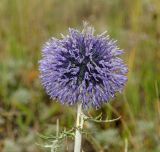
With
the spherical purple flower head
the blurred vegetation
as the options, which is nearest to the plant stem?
the spherical purple flower head

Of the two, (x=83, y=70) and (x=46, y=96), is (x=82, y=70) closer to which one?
(x=83, y=70)

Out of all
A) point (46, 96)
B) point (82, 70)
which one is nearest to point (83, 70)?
point (82, 70)

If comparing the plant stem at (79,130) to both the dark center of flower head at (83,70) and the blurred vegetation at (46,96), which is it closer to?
the dark center of flower head at (83,70)

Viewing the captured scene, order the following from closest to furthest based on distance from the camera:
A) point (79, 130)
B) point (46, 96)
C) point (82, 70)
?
point (79, 130)
point (82, 70)
point (46, 96)

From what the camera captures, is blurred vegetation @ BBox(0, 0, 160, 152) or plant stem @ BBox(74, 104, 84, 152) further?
blurred vegetation @ BBox(0, 0, 160, 152)

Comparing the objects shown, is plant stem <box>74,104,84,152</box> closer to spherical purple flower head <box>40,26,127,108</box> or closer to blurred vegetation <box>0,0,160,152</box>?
spherical purple flower head <box>40,26,127,108</box>

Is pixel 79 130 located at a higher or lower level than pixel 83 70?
lower

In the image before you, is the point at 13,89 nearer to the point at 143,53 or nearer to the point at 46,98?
the point at 46,98
